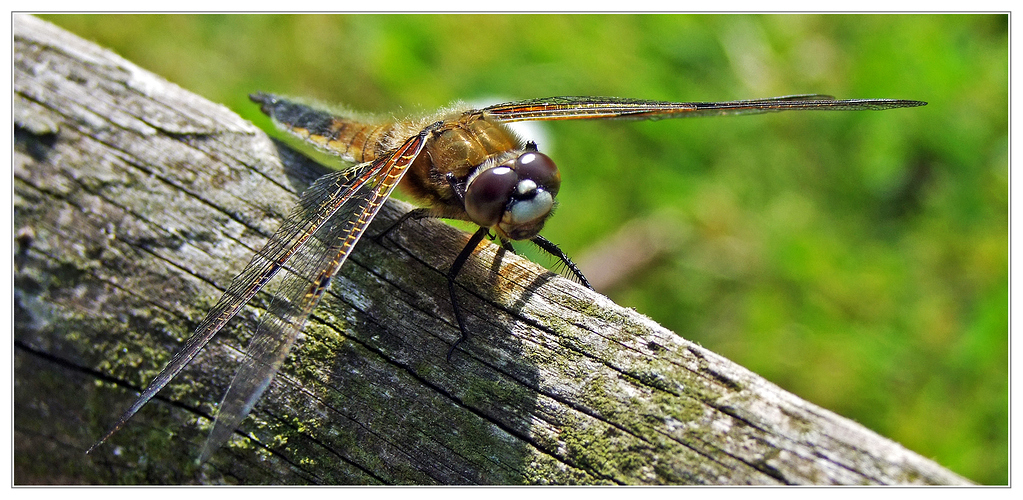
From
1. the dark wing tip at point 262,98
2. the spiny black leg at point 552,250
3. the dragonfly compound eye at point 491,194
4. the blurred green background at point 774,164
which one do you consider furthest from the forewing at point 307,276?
the blurred green background at point 774,164

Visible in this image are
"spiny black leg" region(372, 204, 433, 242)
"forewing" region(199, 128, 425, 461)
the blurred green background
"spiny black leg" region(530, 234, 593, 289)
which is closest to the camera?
"forewing" region(199, 128, 425, 461)

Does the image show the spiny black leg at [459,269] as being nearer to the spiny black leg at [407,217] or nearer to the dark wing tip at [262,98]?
the spiny black leg at [407,217]

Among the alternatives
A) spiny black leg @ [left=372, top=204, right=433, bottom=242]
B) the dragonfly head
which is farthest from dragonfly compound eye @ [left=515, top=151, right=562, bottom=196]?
spiny black leg @ [left=372, top=204, right=433, bottom=242]

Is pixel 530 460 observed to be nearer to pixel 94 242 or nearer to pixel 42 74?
pixel 94 242

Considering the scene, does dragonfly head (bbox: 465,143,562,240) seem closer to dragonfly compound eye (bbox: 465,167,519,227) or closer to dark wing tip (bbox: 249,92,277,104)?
dragonfly compound eye (bbox: 465,167,519,227)

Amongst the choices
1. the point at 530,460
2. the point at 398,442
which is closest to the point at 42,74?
the point at 398,442

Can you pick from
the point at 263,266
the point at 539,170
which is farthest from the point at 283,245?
the point at 539,170

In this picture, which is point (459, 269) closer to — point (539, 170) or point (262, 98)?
point (539, 170)

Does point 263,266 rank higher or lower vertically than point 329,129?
lower
